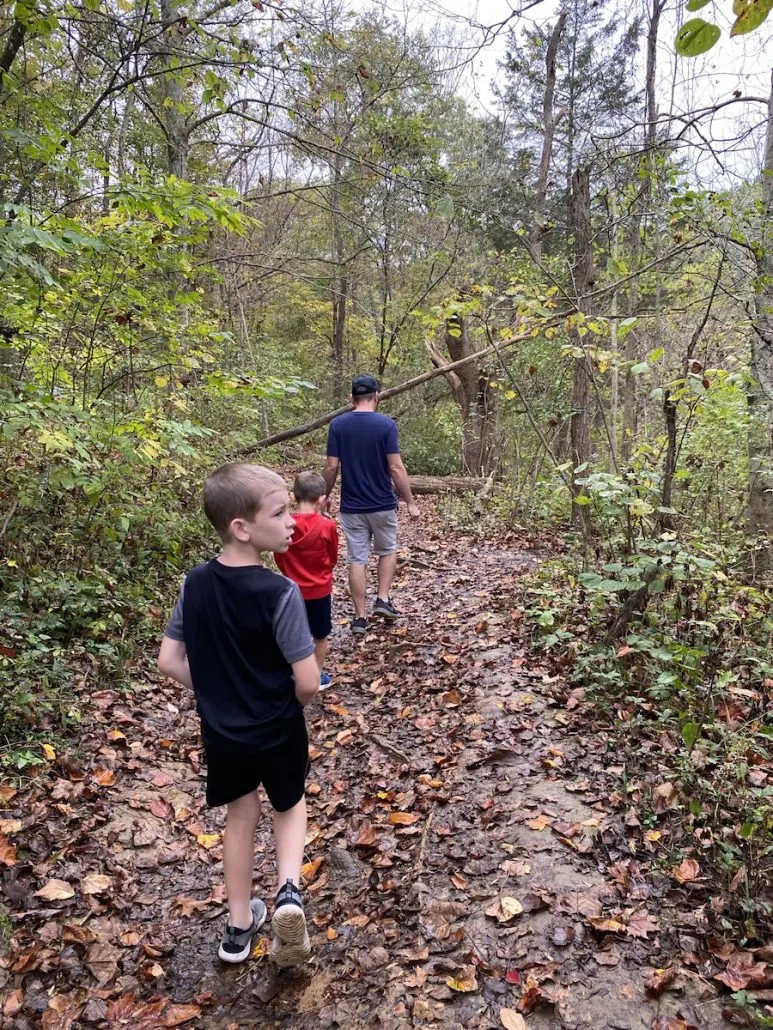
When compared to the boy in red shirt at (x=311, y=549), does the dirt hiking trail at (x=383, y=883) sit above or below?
below

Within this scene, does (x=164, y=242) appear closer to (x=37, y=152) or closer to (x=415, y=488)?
(x=37, y=152)

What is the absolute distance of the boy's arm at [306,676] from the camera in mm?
2229

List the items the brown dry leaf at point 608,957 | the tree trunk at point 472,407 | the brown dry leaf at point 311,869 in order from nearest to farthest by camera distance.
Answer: the brown dry leaf at point 608,957
the brown dry leaf at point 311,869
the tree trunk at point 472,407

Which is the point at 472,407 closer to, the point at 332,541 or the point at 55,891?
the point at 332,541

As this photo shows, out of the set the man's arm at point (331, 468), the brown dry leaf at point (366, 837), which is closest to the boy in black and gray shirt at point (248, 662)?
the brown dry leaf at point (366, 837)

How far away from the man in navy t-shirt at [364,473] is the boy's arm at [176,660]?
2.97m

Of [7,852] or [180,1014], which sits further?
[7,852]

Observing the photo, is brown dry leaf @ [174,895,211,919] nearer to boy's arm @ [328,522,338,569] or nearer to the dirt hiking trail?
the dirt hiking trail

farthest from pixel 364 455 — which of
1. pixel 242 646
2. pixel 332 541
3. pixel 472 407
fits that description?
pixel 472 407

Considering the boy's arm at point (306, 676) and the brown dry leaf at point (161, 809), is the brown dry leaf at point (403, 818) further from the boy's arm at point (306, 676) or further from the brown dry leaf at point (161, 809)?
the boy's arm at point (306, 676)

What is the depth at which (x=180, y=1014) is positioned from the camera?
7.77 ft

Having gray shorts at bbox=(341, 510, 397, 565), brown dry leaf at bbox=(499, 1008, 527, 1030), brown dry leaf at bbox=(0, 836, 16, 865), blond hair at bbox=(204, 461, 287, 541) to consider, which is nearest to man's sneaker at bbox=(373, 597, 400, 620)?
gray shorts at bbox=(341, 510, 397, 565)

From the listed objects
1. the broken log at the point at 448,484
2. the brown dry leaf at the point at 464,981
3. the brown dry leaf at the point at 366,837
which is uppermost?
the broken log at the point at 448,484

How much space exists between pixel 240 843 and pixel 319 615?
192 cm
